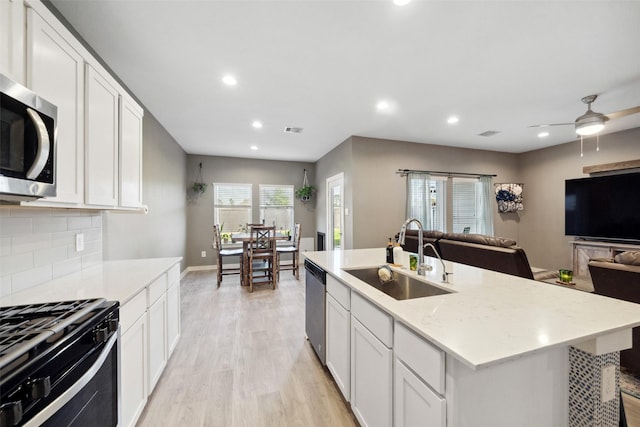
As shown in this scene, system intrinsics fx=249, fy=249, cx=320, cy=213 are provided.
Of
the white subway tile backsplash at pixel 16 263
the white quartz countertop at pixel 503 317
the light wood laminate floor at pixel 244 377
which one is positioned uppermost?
the white subway tile backsplash at pixel 16 263

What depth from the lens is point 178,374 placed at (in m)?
2.09

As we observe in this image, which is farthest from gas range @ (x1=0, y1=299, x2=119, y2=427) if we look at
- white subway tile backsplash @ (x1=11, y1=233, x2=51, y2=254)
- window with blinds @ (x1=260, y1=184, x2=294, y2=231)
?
window with blinds @ (x1=260, y1=184, x2=294, y2=231)

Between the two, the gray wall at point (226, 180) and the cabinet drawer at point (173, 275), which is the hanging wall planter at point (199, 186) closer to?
the gray wall at point (226, 180)

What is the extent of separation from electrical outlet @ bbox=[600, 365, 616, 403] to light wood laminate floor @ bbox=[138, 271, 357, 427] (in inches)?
50.6

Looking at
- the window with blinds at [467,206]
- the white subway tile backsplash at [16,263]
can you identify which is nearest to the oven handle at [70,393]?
the white subway tile backsplash at [16,263]

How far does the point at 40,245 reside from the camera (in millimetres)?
1513

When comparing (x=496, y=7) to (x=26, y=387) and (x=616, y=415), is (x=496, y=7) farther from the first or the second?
(x=26, y=387)

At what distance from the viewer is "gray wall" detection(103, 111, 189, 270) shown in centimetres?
260

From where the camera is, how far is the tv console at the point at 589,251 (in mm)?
4071

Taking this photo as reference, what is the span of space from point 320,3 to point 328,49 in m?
0.47

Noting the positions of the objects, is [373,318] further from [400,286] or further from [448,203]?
[448,203]

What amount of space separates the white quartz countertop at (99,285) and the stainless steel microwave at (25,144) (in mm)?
577

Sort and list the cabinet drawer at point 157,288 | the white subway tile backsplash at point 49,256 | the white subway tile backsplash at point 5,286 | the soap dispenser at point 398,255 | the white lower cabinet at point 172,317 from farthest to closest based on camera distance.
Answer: the white lower cabinet at point 172,317, the soap dispenser at point 398,255, the cabinet drawer at point 157,288, the white subway tile backsplash at point 49,256, the white subway tile backsplash at point 5,286

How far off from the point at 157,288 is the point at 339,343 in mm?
1409
